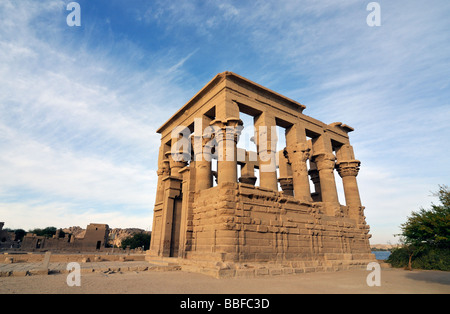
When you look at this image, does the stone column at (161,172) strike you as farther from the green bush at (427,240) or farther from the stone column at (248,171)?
the green bush at (427,240)

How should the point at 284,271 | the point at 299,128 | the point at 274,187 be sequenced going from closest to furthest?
the point at 284,271
the point at 274,187
the point at 299,128

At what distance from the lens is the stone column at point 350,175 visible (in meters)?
19.4

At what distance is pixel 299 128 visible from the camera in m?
17.6

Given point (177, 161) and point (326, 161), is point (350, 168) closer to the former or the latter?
point (326, 161)

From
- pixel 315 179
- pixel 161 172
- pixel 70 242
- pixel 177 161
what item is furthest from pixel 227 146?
pixel 70 242

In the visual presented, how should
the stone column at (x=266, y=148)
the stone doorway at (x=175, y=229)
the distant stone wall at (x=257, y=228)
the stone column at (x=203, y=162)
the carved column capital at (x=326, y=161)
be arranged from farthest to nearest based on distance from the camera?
the carved column capital at (x=326, y=161)
the stone doorway at (x=175, y=229)
the stone column at (x=203, y=162)
the stone column at (x=266, y=148)
the distant stone wall at (x=257, y=228)

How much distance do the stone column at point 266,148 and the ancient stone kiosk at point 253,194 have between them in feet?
0.20

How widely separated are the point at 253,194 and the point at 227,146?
298 centimetres

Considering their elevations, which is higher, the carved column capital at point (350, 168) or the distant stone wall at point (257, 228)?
the carved column capital at point (350, 168)

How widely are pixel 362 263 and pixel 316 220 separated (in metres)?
4.66

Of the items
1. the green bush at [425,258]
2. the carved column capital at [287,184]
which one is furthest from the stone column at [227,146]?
the green bush at [425,258]

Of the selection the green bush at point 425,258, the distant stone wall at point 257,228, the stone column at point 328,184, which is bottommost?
the green bush at point 425,258
